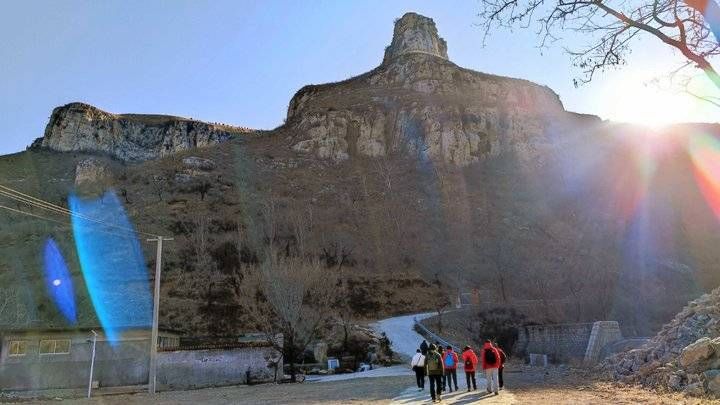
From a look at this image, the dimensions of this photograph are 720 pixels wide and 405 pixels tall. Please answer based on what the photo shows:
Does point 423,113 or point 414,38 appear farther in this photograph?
point 414,38

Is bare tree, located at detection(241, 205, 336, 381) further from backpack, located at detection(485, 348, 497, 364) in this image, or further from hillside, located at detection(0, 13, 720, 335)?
backpack, located at detection(485, 348, 497, 364)

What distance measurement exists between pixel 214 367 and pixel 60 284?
32.3 metres

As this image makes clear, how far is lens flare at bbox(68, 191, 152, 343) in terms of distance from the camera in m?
45.0

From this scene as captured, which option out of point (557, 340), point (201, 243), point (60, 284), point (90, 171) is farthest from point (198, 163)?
point (557, 340)

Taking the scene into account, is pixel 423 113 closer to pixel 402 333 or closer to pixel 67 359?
pixel 402 333

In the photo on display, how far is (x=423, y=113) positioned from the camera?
86.8 meters

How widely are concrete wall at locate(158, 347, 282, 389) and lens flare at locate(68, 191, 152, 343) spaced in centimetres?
1301

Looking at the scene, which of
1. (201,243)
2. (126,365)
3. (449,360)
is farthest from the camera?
(201,243)

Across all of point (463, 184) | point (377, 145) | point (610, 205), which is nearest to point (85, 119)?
point (377, 145)

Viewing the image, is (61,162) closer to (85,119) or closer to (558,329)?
(85,119)

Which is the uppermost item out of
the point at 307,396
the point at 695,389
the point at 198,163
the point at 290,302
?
the point at 198,163

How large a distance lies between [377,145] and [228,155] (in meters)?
23.9

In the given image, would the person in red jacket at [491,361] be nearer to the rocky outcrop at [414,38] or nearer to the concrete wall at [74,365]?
the concrete wall at [74,365]

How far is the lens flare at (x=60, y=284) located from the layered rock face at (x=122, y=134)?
58.2m
